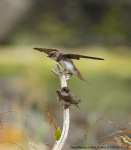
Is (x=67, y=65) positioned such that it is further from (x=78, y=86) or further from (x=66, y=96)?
(x=78, y=86)

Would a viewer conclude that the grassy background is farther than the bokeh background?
No

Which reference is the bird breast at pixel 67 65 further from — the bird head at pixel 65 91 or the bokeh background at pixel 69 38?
the bokeh background at pixel 69 38

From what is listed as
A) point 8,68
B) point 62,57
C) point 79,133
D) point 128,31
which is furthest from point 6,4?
point 62,57

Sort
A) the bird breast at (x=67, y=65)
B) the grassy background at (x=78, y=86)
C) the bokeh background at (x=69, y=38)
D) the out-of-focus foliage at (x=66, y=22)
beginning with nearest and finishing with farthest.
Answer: the bird breast at (x=67, y=65), the grassy background at (x=78, y=86), the bokeh background at (x=69, y=38), the out-of-focus foliage at (x=66, y=22)

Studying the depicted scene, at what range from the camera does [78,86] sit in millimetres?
2062

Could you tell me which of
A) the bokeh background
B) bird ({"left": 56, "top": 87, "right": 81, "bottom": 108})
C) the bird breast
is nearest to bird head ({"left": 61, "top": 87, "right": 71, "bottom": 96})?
bird ({"left": 56, "top": 87, "right": 81, "bottom": 108})

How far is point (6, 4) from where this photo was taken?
2.67 metres

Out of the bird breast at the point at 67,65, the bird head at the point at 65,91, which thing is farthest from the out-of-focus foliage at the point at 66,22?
the bird head at the point at 65,91

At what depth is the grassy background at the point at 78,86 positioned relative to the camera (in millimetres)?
1506

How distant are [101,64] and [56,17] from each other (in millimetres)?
963

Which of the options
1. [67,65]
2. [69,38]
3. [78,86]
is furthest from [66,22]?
[67,65]

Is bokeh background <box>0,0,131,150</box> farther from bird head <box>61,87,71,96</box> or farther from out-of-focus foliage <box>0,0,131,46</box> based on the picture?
bird head <box>61,87,71,96</box>

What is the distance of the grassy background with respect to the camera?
1.51m

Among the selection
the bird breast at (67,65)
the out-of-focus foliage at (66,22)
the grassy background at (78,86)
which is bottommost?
the grassy background at (78,86)
